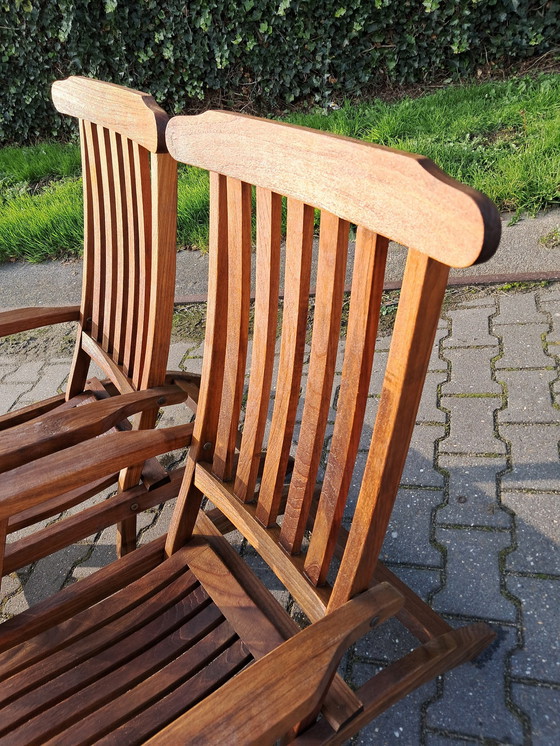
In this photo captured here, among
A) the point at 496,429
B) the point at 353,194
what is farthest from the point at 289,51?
the point at 353,194

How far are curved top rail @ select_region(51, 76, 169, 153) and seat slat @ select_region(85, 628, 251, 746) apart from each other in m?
1.13

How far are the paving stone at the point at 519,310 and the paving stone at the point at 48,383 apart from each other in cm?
209

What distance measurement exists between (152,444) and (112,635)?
0.42 metres

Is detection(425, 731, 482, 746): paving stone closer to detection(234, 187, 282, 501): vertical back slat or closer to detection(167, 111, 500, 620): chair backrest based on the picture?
detection(167, 111, 500, 620): chair backrest

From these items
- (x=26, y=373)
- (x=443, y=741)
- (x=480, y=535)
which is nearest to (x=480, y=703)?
(x=443, y=741)

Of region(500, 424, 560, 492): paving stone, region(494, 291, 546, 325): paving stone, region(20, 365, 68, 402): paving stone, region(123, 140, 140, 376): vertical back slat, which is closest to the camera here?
region(123, 140, 140, 376): vertical back slat

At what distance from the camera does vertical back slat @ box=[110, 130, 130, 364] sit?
6.18 feet

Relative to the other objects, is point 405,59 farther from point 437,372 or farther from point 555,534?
point 555,534

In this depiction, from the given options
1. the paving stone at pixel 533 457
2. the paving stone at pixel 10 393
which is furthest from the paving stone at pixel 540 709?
the paving stone at pixel 10 393

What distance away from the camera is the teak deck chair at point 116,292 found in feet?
5.16

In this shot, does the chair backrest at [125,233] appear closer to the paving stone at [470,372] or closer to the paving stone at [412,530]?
the paving stone at [412,530]

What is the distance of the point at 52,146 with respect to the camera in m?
6.55

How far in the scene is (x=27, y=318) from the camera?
201 centimetres

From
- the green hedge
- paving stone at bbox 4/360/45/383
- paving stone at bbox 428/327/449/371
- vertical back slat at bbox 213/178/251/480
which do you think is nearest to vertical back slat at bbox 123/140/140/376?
vertical back slat at bbox 213/178/251/480
